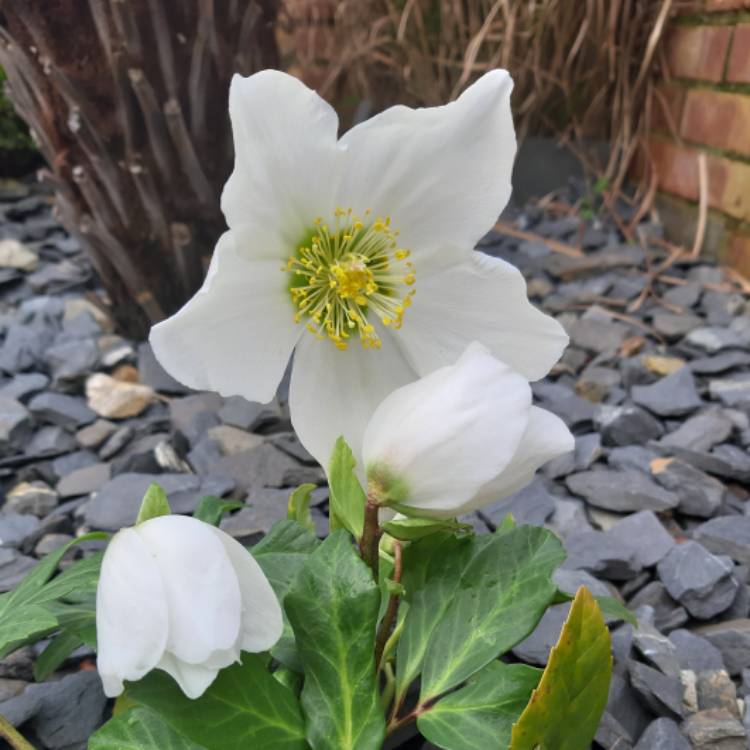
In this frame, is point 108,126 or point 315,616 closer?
point 315,616

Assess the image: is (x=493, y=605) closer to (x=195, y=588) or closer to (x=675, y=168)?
(x=195, y=588)

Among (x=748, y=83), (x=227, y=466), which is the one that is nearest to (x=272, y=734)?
(x=227, y=466)

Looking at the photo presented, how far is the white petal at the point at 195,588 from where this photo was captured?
0.51 metres

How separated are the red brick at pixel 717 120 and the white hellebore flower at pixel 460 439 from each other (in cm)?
163

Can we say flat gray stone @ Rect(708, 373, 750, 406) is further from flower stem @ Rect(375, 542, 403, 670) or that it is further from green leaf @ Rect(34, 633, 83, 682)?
green leaf @ Rect(34, 633, 83, 682)

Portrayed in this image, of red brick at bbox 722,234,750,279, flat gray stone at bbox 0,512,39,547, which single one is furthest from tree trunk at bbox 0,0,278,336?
red brick at bbox 722,234,750,279

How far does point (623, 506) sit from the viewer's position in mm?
1162

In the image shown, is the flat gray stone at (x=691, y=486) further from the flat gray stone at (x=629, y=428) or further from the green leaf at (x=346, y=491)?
the green leaf at (x=346, y=491)

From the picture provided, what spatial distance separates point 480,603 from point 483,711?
3.0 inches

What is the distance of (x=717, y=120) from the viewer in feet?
6.68

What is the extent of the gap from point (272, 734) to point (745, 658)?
0.56 m

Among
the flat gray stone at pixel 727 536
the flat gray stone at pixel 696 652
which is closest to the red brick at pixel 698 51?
the flat gray stone at pixel 727 536

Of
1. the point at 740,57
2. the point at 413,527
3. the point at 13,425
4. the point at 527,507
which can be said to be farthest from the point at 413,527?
the point at 740,57

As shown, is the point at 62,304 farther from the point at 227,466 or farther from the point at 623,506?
the point at 623,506
